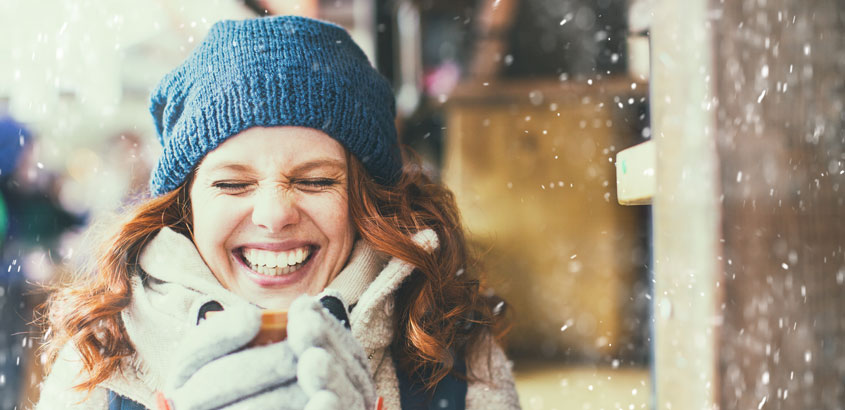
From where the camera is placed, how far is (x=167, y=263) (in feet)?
2.73

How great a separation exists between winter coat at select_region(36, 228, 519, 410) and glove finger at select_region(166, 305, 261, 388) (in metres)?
0.08

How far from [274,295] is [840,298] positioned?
2.23 feet

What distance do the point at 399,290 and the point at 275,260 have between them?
0.74ft

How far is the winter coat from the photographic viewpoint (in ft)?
2.64

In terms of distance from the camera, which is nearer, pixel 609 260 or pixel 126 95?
pixel 126 95

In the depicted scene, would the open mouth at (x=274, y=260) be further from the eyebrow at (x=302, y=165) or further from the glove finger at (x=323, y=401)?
the glove finger at (x=323, y=401)

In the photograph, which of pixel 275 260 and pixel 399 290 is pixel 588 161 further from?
pixel 275 260

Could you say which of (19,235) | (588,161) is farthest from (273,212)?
(19,235)

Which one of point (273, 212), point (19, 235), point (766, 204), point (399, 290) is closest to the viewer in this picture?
point (766, 204)

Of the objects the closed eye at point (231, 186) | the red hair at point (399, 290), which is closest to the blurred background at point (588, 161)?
the red hair at point (399, 290)

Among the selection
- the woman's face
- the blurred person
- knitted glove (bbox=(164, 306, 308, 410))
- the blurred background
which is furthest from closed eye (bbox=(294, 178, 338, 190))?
the blurred person

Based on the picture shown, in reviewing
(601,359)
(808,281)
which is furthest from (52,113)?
(601,359)

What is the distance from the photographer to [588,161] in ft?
4.52

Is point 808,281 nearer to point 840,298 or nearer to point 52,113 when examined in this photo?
point 840,298
